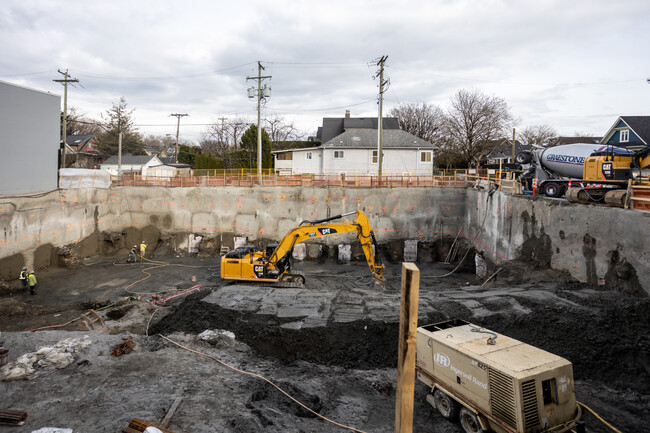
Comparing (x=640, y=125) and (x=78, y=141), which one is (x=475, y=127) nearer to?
(x=640, y=125)

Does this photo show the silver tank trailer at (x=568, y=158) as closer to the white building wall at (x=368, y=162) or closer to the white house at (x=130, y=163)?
the white building wall at (x=368, y=162)

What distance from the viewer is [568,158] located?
58.0ft

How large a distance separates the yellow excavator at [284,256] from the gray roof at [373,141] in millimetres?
20216

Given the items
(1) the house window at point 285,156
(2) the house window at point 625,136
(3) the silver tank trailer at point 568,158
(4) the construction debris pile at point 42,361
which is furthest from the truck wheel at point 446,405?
(2) the house window at point 625,136

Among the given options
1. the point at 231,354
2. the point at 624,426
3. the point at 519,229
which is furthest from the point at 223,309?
the point at 519,229

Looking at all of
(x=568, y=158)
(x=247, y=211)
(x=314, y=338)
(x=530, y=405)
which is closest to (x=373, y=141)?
(x=247, y=211)

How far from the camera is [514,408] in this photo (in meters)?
6.39

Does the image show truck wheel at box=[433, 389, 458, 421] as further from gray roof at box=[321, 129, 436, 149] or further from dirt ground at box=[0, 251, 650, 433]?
gray roof at box=[321, 129, 436, 149]

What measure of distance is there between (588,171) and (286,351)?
1352 centimetres

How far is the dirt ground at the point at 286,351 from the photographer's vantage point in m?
7.51

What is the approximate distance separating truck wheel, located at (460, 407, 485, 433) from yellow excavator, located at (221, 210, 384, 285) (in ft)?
30.8

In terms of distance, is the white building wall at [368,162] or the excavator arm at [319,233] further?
the white building wall at [368,162]

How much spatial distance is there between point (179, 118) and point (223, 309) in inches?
1665

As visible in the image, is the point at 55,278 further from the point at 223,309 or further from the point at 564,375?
the point at 564,375
